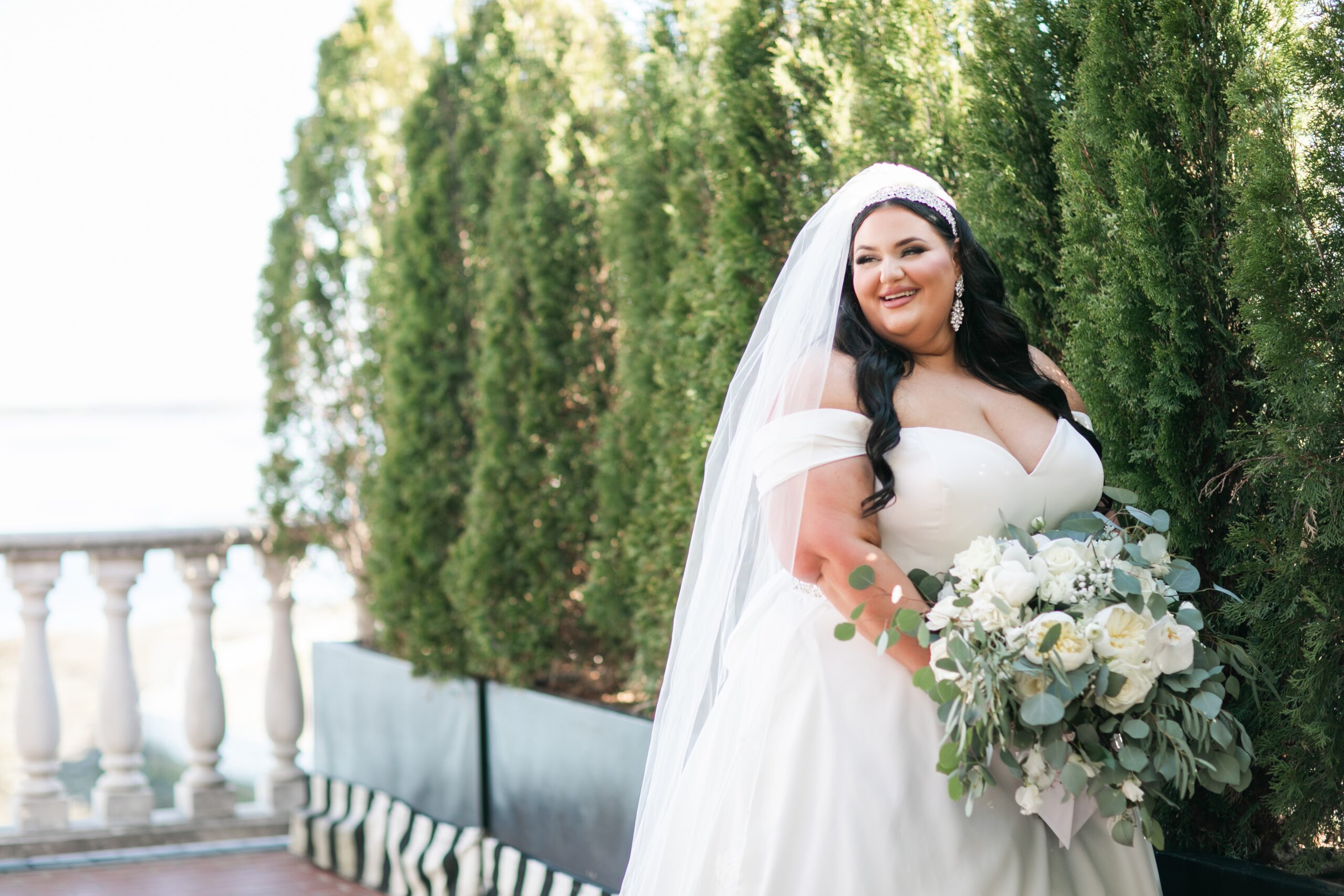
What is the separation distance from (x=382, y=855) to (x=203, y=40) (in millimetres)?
25203

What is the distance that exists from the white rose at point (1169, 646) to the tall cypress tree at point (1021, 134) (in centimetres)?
111

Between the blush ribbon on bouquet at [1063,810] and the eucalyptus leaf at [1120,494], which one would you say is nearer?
the blush ribbon on bouquet at [1063,810]

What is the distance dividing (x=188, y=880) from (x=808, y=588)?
3.88 meters

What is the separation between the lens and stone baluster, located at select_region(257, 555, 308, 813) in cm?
589

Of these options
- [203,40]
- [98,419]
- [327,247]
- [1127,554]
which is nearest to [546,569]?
[327,247]

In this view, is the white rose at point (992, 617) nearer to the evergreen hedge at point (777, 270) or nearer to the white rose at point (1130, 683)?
the white rose at point (1130, 683)

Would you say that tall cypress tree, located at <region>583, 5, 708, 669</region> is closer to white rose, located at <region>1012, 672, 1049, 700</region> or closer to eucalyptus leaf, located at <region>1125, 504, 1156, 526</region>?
eucalyptus leaf, located at <region>1125, 504, 1156, 526</region>

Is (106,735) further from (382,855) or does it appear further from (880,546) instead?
(880,546)

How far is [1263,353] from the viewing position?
→ 231 cm

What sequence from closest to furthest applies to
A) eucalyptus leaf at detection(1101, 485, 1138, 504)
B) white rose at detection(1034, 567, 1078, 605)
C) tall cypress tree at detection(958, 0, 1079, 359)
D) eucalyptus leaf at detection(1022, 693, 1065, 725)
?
eucalyptus leaf at detection(1022, 693, 1065, 725)
white rose at detection(1034, 567, 1078, 605)
eucalyptus leaf at detection(1101, 485, 1138, 504)
tall cypress tree at detection(958, 0, 1079, 359)

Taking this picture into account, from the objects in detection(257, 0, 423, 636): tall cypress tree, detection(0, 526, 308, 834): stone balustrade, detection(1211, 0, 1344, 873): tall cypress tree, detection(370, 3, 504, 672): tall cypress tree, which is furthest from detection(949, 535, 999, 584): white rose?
detection(0, 526, 308, 834): stone balustrade

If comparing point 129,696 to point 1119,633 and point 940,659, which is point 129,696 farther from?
point 1119,633

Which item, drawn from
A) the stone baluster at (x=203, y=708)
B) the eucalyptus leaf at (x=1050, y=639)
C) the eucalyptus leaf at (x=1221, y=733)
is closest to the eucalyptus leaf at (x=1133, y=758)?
the eucalyptus leaf at (x=1221, y=733)

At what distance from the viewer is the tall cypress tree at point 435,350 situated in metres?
5.31
